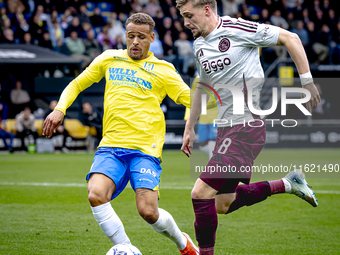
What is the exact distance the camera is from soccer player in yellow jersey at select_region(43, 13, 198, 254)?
13.3 feet

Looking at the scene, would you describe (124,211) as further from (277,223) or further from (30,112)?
(30,112)

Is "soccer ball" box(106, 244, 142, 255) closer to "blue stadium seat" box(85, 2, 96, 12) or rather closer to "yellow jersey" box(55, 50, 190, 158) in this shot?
"yellow jersey" box(55, 50, 190, 158)

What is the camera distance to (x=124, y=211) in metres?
6.63

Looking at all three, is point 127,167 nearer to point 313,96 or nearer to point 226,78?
point 226,78

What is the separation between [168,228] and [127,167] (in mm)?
645

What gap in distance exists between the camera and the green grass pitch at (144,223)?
4805 mm

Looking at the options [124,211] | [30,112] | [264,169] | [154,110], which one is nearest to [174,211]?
[124,211]

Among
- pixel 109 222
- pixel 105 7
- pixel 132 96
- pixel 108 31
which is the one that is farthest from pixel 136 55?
pixel 105 7

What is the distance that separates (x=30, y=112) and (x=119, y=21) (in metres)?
5.24

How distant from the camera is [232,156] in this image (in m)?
4.06

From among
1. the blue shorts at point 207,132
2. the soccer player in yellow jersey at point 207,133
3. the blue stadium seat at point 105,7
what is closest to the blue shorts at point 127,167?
the soccer player in yellow jersey at point 207,133

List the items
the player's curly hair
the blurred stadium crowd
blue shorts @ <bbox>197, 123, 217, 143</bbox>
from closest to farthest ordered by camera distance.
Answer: the player's curly hair, blue shorts @ <bbox>197, 123, 217, 143</bbox>, the blurred stadium crowd

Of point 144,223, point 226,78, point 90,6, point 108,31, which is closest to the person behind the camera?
point 226,78

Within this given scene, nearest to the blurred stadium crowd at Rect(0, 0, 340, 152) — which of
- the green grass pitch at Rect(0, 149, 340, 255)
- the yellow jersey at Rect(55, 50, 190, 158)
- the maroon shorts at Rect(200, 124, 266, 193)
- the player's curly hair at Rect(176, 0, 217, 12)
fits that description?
the green grass pitch at Rect(0, 149, 340, 255)
